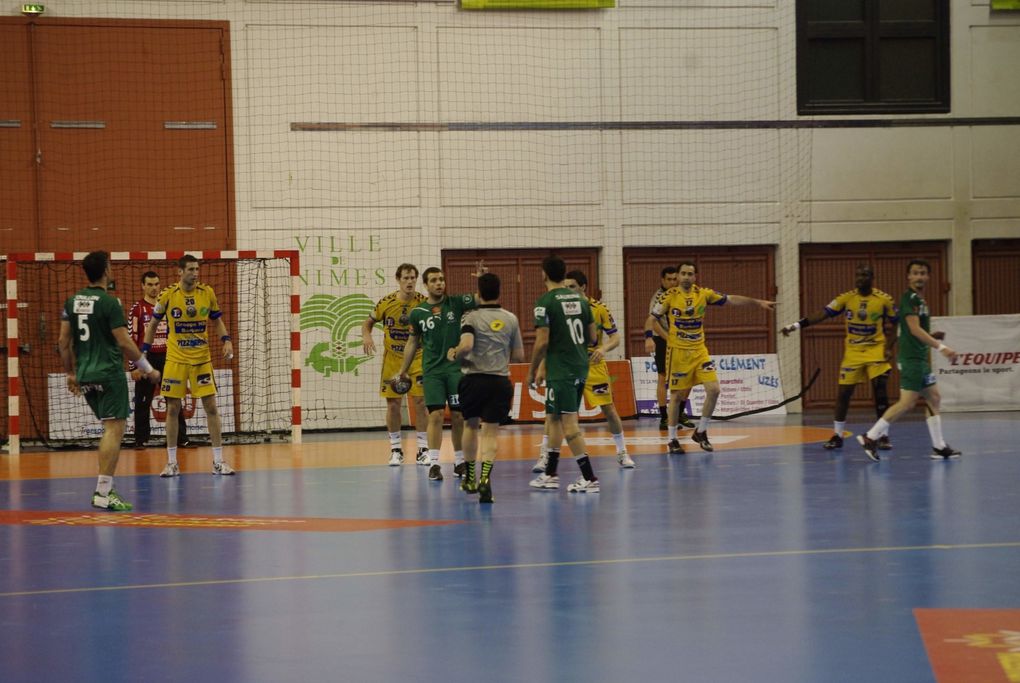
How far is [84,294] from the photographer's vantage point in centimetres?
1191

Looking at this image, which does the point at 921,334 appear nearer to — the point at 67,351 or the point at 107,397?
the point at 107,397

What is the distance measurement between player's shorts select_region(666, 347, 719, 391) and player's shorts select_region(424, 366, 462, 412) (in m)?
3.76

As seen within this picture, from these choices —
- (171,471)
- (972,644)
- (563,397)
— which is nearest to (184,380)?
(171,471)

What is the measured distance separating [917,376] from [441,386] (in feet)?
18.1

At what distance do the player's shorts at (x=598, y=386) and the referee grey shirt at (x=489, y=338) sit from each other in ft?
9.45

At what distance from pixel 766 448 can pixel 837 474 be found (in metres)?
3.09

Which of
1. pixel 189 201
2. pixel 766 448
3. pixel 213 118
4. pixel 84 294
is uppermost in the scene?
pixel 213 118

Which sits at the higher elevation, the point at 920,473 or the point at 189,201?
the point at 189,201

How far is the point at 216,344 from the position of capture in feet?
71.9

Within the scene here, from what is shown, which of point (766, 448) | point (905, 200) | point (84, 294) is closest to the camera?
point (84, 294)

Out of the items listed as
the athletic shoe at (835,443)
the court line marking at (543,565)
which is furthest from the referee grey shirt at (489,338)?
the athletic shoe at (835,443)

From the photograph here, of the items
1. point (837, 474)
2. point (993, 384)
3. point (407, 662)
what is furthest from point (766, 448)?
point (407, 662)

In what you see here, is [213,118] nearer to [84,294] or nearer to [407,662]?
[84,294]

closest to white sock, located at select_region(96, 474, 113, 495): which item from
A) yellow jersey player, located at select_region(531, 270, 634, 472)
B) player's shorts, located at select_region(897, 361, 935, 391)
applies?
yellow jersey player, located at select_region(531, 270, 634, 472)
